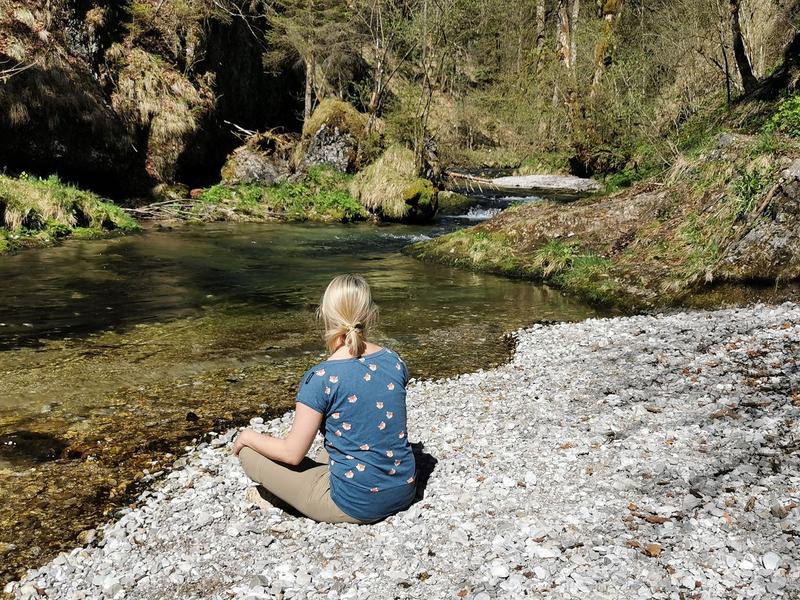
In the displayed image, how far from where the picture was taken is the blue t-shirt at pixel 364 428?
14.0 ft

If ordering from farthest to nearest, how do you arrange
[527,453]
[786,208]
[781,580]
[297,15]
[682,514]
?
[297,15] < [786,208] < [527,453] < [682,514] < [781,580]

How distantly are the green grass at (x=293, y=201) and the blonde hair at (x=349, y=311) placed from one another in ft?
66.9

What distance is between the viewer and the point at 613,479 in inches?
188

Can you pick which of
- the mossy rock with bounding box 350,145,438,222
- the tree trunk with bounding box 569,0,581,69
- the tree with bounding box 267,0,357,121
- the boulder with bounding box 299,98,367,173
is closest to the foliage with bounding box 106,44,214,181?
the boulder with bounding box 299,98,367,173

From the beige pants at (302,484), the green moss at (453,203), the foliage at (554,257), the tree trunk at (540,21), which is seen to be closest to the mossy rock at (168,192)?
the green moss at (453,203)

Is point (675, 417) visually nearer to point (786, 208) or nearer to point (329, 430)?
point (329, 430)

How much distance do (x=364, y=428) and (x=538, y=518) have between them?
4.39ft

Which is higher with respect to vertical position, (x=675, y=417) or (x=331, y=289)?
(x=331, y=289)

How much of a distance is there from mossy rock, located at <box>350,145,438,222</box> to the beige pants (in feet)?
64.9

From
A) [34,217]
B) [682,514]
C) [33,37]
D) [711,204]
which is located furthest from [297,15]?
[682,514]

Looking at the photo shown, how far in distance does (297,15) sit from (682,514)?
31675 millimetres

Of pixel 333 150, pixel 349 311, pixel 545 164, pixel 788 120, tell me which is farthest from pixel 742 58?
pixel 545 164

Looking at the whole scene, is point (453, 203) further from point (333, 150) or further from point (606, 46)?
point (606, 46)

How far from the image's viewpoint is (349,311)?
424cm
